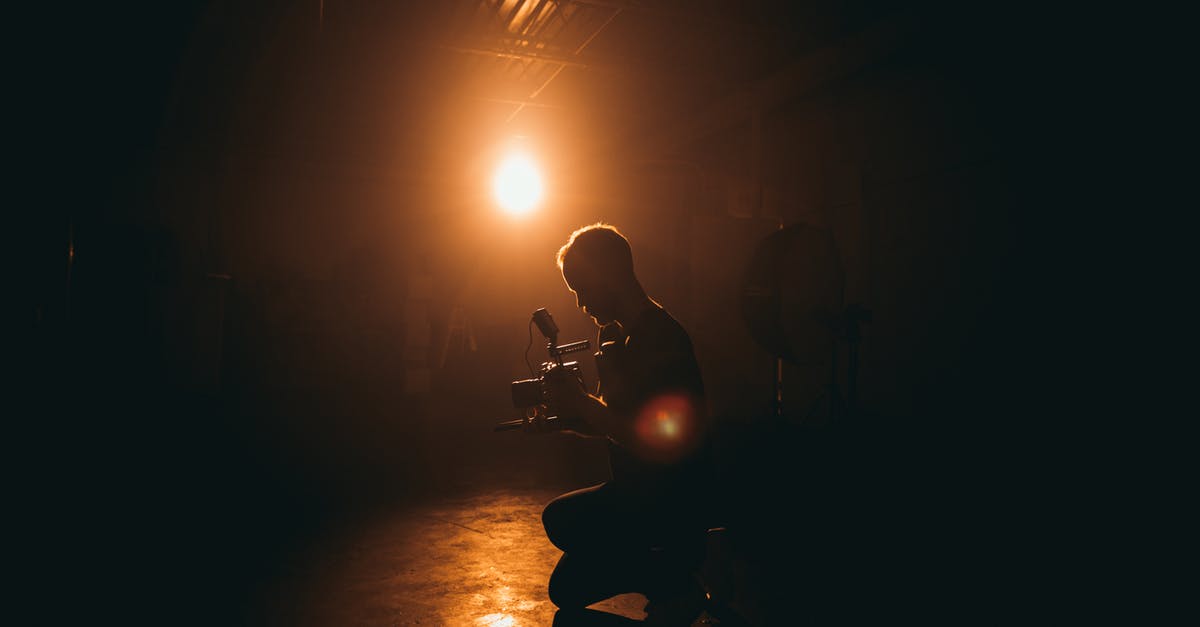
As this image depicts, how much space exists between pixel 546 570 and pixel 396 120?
707 centimetres

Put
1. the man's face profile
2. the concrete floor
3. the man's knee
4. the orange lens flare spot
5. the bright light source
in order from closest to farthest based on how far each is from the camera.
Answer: the orange lens flare spot
the man's face profile
the man's knee
the concrete floor
the bright light source

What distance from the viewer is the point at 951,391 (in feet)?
18.6

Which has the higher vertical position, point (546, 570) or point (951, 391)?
point (951, 391)

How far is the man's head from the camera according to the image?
8.29ft

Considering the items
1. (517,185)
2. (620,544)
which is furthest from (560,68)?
(620,544)

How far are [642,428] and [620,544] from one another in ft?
1.58

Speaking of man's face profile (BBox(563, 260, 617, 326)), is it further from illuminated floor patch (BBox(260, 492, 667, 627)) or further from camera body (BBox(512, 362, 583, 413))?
illuminated floor patch (BBox(260, 492, 667, 627))

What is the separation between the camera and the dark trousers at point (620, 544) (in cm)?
249

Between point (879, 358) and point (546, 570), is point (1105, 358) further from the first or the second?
point (546, 570)

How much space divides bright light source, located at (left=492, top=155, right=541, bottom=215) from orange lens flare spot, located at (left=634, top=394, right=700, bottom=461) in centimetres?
889

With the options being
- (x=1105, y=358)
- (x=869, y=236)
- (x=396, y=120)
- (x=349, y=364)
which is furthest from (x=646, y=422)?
(x=349, y=364)

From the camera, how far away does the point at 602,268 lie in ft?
8.30

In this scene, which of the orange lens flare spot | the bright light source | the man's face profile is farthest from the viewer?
the bright light source

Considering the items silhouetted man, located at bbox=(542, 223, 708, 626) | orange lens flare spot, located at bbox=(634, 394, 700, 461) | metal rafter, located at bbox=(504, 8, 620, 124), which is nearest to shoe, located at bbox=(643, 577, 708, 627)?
silhouetted man, located at bbox=(542, 223, 708, 626)
